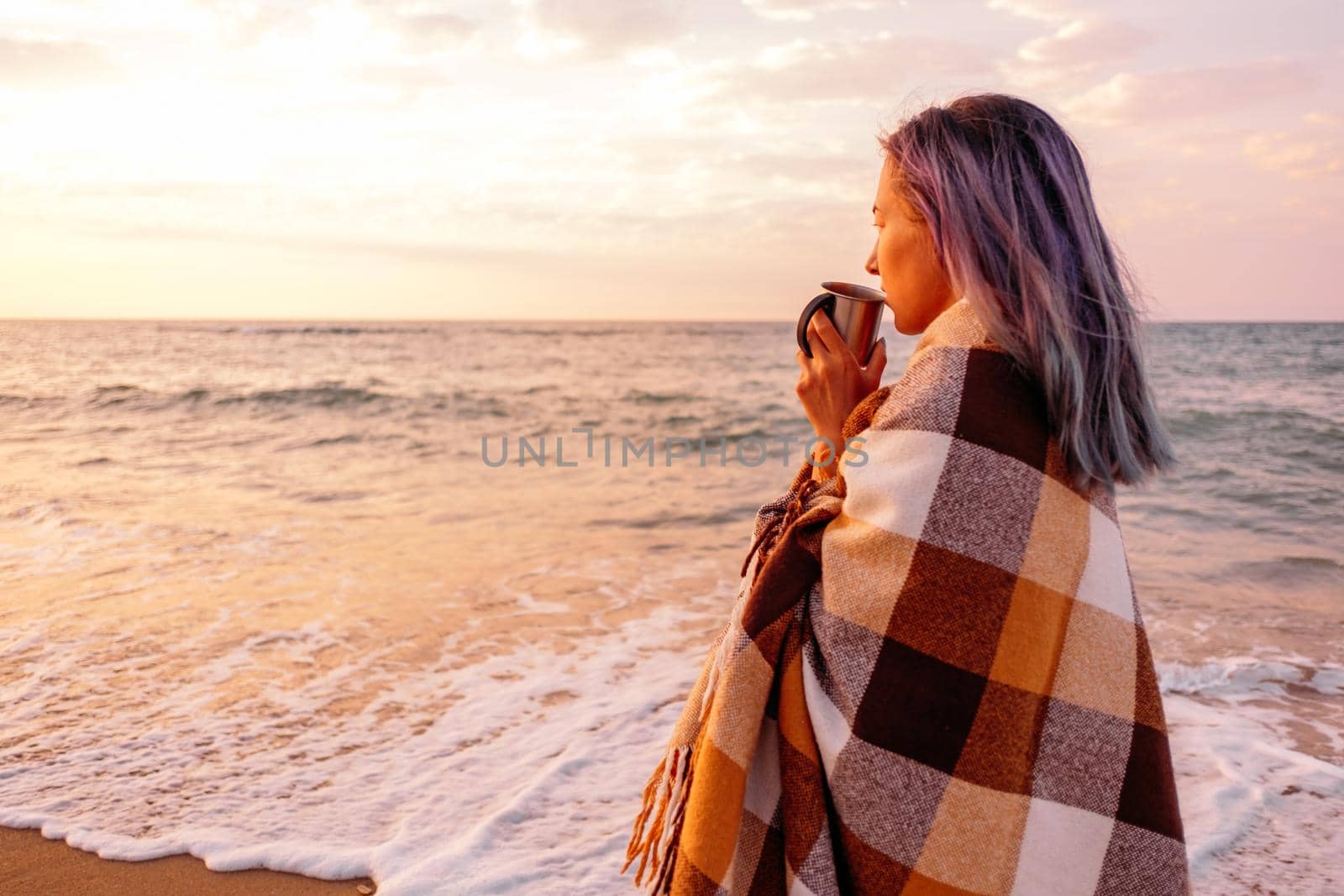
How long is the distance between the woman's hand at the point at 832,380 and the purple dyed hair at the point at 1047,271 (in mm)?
271

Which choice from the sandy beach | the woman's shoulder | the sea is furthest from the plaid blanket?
the sandy beach

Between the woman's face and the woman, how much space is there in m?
0.04

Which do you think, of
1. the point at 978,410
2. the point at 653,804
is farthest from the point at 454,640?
the point at 978,410

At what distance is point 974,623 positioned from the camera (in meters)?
1.42

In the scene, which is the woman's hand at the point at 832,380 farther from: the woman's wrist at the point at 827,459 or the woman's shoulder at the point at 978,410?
the woman's shoulder at the point at 978,410

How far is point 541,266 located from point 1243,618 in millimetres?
30610

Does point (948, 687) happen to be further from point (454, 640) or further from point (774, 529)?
point (454, 640)

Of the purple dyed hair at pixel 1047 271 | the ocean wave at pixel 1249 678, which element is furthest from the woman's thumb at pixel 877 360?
the ocean wave at pixel 1249 678

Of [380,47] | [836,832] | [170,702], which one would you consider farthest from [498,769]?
[380,47]

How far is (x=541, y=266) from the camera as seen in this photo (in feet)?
111

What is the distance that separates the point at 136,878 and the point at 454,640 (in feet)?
6.92

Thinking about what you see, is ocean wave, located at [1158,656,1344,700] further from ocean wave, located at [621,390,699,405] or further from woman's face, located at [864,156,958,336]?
ocean wave, located at [621,390,699,405]

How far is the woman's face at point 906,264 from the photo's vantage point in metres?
1.65

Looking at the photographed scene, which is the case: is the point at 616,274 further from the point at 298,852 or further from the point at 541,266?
the point at 298,852
